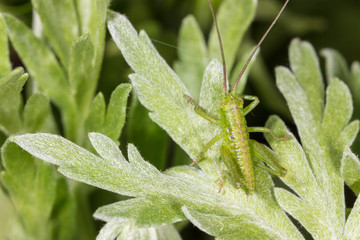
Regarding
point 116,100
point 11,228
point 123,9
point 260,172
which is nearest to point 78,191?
point 11,228

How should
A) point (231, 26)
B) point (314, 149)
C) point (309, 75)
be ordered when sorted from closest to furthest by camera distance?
1. point (314, 149)
2. point (309, 75)
3. point (231, 26)

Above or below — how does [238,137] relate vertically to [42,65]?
below

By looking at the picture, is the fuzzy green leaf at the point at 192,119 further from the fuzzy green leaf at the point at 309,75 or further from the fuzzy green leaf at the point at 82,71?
the fuzzy green leaf at the point at 309,75

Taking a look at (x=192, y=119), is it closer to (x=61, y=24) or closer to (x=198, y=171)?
(x=198, y=171)

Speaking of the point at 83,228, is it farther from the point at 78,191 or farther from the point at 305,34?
the point at 305,34

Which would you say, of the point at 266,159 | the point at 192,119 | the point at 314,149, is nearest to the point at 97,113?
the point at 192,119

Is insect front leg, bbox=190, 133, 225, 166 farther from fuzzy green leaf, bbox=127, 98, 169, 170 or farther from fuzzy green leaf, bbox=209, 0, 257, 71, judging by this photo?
fuzzy green leaf, bbox=209, 0, 257, 71
